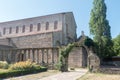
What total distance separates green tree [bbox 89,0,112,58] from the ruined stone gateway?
6.64 metres

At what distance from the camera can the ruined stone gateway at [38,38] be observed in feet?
105

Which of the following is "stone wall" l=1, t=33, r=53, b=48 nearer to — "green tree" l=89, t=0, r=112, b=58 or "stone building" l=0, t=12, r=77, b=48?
"stone building" l=0, t=12, r=77, b=48

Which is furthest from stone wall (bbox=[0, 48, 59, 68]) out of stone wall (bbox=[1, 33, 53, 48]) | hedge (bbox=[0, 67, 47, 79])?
hedge (bbox=[0, 67, 47, 79])

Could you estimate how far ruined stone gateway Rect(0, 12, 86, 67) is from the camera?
1261 inches

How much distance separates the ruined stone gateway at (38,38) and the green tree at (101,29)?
6.64m

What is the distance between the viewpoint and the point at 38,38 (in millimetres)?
40719

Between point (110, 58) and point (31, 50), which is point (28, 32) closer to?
point (31, 50)

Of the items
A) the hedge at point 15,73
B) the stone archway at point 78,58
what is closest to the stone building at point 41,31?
the stone archway at point 78,58

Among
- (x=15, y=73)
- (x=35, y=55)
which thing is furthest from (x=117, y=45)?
(x=15, y=73)

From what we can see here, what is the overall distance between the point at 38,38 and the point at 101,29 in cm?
1283

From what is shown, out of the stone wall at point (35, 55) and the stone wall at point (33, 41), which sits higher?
the stone wall at point (33, 41)

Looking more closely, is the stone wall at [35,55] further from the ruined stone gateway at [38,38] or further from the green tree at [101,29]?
the green tree at [101,29]

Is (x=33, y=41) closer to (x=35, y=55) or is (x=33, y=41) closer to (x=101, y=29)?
(x=35, y=55)

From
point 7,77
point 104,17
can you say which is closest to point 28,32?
point 104,17
